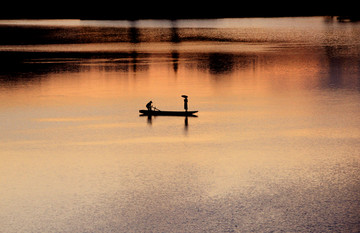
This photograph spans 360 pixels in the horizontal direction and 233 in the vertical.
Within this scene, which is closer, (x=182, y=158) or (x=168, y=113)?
(x=182, y=158)

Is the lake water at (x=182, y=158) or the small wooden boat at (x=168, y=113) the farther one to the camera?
the small wooden boat at (x=168, y=113)

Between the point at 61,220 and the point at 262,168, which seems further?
the point at 262,168

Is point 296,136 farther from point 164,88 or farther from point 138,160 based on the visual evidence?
point 164,88

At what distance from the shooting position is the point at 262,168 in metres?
22.3

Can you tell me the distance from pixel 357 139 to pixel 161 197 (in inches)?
449

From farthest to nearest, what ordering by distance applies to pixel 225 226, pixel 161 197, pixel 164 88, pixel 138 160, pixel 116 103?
pixel 164 88, pixel 116 103, pixel 138 160, pixel 161 197, pixel 225 226

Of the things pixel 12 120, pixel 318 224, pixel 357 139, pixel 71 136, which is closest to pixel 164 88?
pixel 12 120

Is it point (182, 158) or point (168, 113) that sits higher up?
point (168, 113)

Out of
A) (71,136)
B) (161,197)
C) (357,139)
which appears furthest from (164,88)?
(161,197)

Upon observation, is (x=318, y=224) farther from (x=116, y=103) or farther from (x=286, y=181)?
(x=116, y=103)

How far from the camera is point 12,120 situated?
33.2 m

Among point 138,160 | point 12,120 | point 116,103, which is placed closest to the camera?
point 138,160

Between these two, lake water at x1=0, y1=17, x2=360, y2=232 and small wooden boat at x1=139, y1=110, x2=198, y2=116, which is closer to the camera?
lake water at x1=0, y1=17, x2=360, y2=232

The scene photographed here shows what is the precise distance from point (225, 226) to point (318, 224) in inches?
95.7
